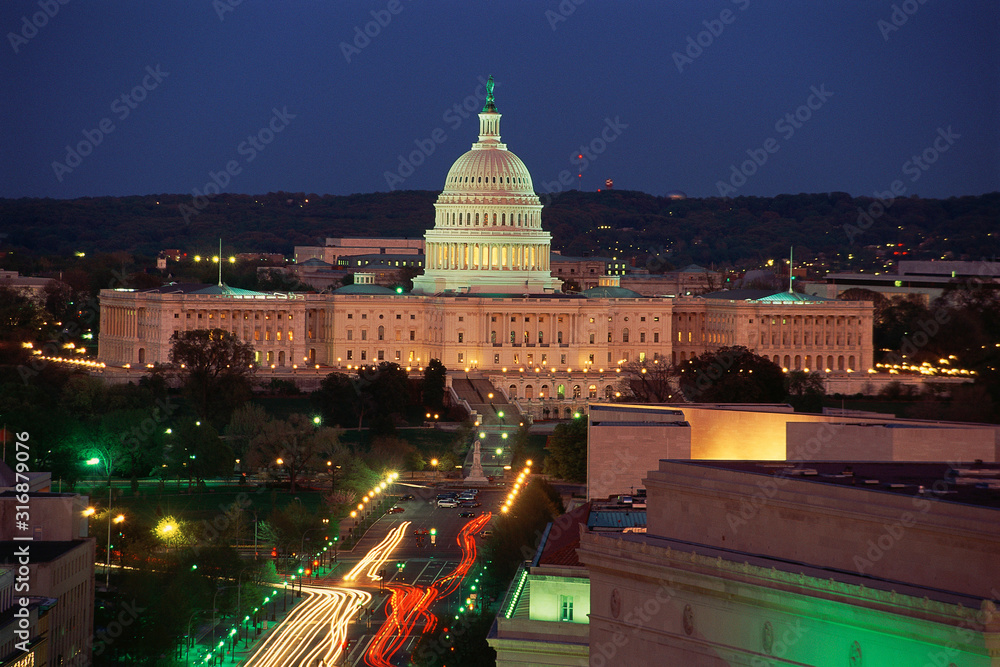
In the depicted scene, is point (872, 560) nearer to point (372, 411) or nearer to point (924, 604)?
point (924, 604)

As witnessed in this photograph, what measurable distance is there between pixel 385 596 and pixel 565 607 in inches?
837

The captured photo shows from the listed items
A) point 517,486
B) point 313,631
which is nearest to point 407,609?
point 313,631

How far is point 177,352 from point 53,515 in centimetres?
5611

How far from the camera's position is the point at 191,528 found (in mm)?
74562

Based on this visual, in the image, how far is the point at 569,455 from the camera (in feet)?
293

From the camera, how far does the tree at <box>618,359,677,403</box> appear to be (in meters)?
118

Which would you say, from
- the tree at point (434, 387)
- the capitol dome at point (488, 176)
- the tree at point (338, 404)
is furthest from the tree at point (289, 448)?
the capitol dome at point (488, 176)

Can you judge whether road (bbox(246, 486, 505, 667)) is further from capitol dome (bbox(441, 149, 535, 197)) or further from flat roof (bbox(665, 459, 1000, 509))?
capitol dome (bbox(441, 149, 535, 197))

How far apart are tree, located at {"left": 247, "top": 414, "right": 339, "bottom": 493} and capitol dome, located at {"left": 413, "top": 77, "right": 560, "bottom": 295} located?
5713cm

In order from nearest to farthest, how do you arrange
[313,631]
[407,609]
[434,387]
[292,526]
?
[313,631]
[407,609]
[292,526]
[434,387]

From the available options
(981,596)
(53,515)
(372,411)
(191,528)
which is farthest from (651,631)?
(372,411)

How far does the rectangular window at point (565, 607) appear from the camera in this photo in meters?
46.7

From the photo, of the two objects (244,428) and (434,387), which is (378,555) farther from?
(434,387)

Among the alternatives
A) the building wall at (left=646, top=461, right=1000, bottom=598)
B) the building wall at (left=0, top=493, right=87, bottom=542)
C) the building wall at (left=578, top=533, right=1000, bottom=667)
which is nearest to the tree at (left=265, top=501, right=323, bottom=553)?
the building wall at (left=0, top=493, right=87, bottom=542)
